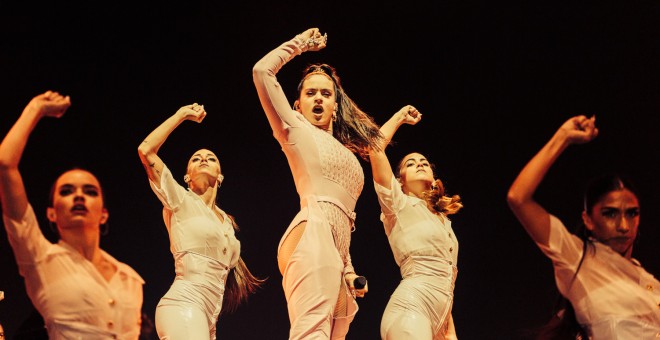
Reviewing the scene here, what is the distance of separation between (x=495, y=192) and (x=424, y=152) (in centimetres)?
57

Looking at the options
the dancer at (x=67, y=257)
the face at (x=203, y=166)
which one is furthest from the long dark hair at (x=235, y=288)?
the dancer at (x=67, y=257)

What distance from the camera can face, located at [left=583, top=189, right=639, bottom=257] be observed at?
8.85ft

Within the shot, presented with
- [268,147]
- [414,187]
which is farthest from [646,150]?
[268,147]

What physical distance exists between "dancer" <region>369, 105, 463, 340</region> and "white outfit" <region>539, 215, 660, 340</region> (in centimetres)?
149

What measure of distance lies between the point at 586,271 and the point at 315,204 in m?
1.12

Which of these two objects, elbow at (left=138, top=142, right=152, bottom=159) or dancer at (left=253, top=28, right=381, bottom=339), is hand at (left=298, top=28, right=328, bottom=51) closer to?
dancer at (left=253, top=28, right=381, bottom=339)

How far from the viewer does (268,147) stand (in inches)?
236

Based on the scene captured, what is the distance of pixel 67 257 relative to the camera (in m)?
2.52

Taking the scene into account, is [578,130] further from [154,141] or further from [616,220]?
[154,141]

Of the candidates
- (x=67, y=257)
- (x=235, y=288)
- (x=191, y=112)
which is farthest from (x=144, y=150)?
(x=67, y=257)

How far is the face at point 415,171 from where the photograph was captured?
471cm

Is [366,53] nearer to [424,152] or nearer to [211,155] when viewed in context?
[424,152]

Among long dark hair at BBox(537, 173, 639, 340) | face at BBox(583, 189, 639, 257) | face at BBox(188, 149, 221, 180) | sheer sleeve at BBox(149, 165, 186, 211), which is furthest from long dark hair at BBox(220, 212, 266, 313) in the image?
face at BBox(583, 189, 639, 257)

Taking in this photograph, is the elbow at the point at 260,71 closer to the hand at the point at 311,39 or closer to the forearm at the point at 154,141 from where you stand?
the hand at the point at 311,39
